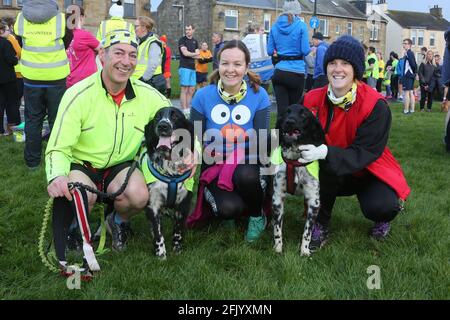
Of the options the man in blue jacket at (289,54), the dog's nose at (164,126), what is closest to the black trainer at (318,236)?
the dog's nose at (164,126)

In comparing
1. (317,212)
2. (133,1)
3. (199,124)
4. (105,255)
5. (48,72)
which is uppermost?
(133,1)

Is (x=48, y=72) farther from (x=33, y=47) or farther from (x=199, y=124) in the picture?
(x=199, y=124)

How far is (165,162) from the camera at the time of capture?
3322 millimetres

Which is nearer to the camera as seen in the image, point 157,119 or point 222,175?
point 157,119

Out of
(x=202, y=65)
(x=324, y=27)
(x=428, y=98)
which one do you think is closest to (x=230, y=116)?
(x=202, y=65)

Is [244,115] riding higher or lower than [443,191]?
higher

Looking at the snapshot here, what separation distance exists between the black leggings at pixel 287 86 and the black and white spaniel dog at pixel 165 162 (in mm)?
3841

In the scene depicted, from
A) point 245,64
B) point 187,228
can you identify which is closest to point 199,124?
point 245,64

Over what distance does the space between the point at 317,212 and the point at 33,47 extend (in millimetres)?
4305

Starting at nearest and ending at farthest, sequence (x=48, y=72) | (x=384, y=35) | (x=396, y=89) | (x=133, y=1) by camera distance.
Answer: (x=48, y=72), (x=396, y=89), (x=133, y=1), (x=384, y=35)

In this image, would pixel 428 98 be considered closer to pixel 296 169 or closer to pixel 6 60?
pixel 6 60

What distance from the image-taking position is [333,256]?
341 centimetres

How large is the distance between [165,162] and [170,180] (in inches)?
5.3

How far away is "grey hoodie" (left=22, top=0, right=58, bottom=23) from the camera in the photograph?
5730mm
